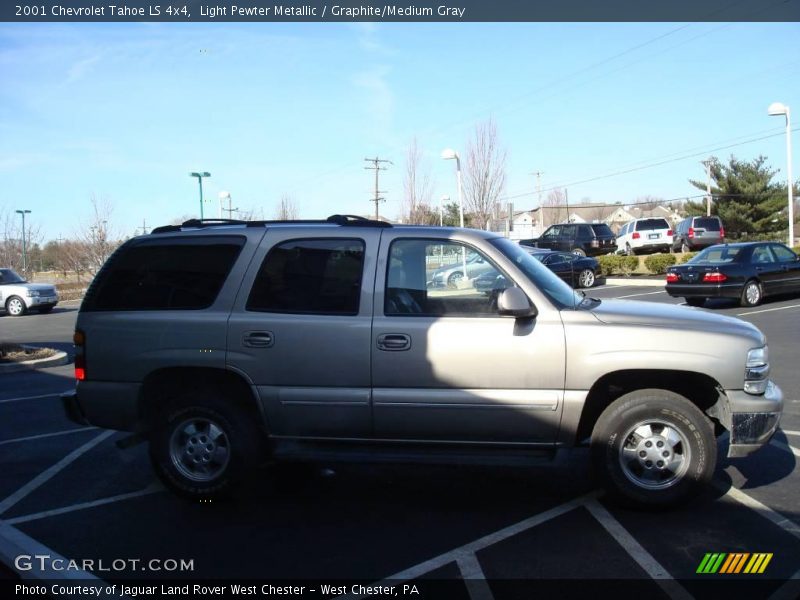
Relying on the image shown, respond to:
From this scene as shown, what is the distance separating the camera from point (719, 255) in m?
16.6

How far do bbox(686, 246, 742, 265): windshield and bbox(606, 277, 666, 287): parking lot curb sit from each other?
662 centimetres

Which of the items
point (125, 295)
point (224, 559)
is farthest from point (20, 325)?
point (224, 559)

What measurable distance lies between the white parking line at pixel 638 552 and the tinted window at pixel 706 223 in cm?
2749

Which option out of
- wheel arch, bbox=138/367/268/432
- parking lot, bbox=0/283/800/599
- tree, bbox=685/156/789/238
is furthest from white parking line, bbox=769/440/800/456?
tree, bbox=685/156/789/238

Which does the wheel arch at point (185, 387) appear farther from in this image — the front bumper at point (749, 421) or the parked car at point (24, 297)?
the parked car at point (24, 297)

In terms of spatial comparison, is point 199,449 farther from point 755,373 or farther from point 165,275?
point 755,373

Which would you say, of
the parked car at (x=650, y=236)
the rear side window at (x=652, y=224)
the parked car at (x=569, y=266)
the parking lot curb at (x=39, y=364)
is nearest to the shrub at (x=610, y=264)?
the parked car at (x=569, y=266)

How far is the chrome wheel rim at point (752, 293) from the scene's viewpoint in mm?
15945

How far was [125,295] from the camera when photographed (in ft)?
17.3

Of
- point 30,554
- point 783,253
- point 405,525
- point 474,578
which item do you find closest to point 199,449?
point 30,554

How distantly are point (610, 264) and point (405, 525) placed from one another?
77.9 feet

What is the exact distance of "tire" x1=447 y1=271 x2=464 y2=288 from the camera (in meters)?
4.88

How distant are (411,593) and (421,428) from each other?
1.24m

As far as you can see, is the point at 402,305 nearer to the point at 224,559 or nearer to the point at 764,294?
the point at 224,559
